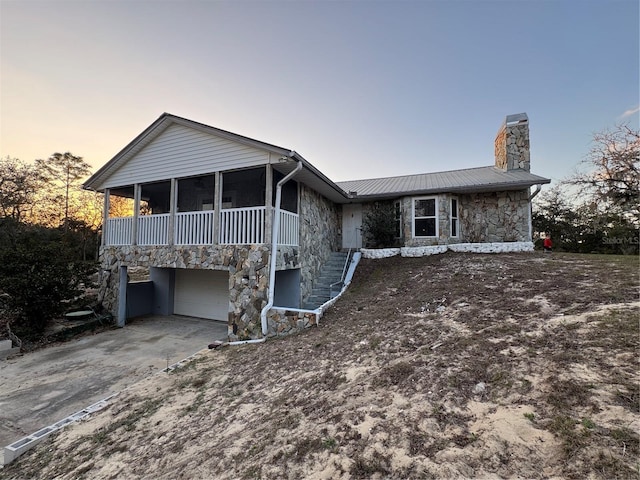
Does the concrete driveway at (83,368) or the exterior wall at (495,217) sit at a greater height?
the exterior wall at (495,217)

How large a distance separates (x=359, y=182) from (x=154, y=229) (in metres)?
10.2

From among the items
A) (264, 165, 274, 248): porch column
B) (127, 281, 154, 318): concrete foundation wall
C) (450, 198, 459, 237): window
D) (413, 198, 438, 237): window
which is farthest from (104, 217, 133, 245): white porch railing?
(450, 198, 459, 237): window

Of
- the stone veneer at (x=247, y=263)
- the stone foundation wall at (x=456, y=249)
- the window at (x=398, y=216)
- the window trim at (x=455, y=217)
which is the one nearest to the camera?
the stone veneer at (x=247, y=263)

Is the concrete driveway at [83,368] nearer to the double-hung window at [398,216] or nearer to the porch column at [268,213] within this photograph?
the porch column at [268,213]

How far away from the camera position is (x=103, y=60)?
824 cm

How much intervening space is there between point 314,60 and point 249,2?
2.65 metres

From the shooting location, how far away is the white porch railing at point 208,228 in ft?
24.8

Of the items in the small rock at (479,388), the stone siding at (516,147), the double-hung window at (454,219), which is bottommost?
the small rock at (479,388)

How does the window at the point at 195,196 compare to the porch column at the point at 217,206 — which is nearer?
the porch column at the point at 217,206

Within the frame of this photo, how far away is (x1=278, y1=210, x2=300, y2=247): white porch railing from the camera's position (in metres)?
7.88

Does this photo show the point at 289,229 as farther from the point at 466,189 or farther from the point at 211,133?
the point at 466,189

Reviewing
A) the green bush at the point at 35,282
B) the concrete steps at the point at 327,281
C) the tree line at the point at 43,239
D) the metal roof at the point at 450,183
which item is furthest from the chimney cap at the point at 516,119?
the green bush at the point at 35,282

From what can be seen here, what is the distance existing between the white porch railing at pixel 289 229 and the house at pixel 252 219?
3 cm

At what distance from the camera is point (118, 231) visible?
9961 mm
